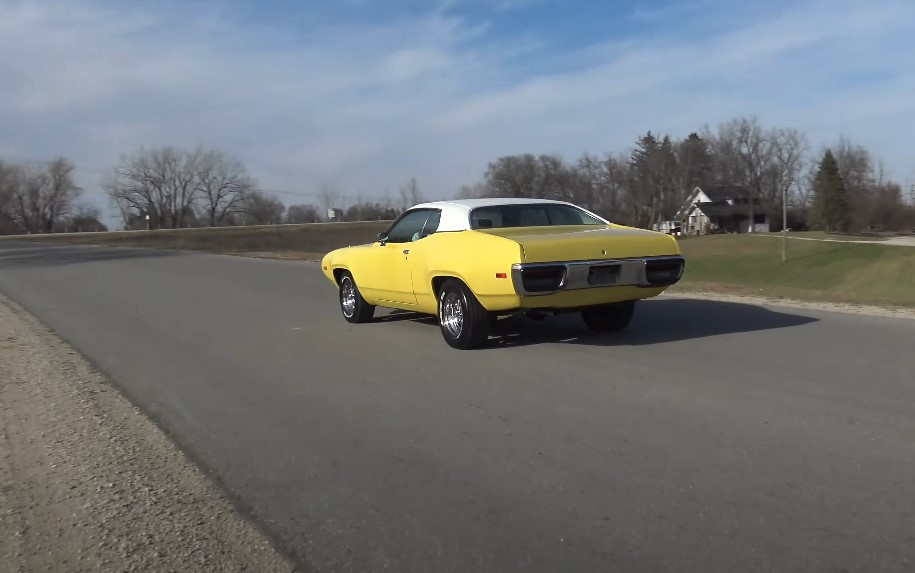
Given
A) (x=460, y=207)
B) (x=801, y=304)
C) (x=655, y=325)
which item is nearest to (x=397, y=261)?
(x=460, y=207)

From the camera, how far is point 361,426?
5.91 meters

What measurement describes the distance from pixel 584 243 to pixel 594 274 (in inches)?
12.1

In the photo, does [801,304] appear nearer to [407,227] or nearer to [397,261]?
[407,227]

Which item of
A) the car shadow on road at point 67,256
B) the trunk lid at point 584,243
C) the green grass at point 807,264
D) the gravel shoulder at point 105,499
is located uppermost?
the trunk lid at point 584,243

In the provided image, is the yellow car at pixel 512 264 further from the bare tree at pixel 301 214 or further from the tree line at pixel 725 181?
the bare tree at pixel 301 214

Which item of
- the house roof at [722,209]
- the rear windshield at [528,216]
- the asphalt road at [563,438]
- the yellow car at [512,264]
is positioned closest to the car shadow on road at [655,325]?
the asphalt road at [563,438]

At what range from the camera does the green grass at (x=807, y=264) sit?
156ft

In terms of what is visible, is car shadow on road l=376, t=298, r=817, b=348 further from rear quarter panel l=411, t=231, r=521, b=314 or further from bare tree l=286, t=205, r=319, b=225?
bare tree l=286, t=205, r=319, b=225

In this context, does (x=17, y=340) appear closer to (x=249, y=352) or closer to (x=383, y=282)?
(x=249, y=352)

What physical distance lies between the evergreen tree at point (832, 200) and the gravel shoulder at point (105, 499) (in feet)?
302

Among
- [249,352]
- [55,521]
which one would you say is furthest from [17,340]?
[55,521]

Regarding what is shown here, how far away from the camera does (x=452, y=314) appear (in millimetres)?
8672

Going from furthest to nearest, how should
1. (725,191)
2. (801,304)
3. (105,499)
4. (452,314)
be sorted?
(725,191) < (801,304) < (452,314) < (105,499)

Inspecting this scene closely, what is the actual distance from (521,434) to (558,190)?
4255cm
